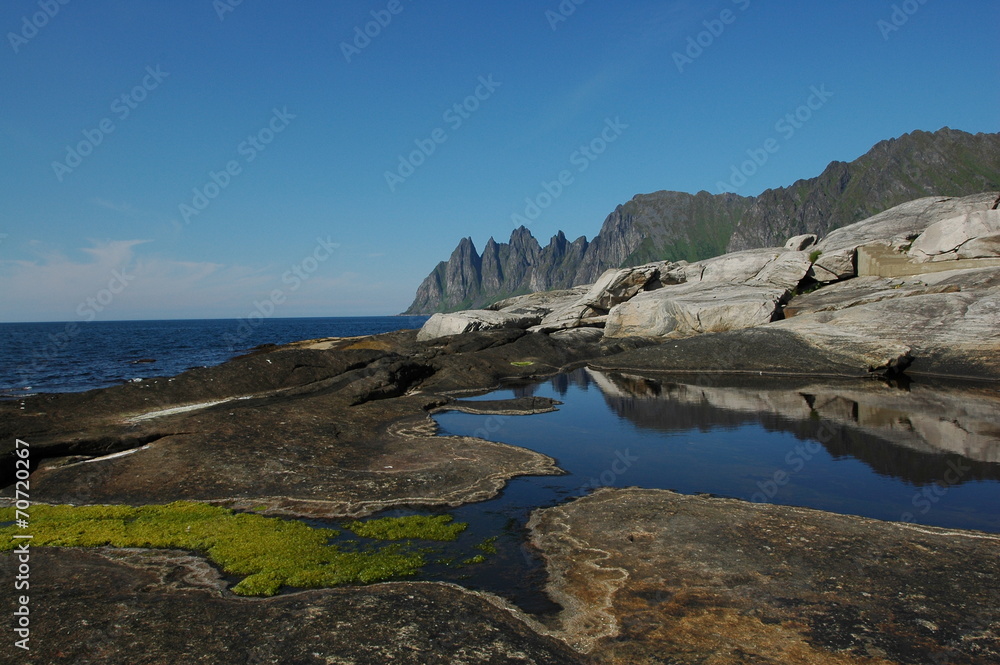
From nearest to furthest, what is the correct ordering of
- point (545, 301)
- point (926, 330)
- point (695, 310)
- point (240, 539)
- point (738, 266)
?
1. point (240, 539)
2. point (926, 330)
3. point (695, 310)
4. point (738, 266)
5. point (545, 301)

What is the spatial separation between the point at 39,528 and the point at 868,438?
25.7 metres

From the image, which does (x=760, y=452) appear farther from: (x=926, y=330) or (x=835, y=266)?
(x=835, y=266)

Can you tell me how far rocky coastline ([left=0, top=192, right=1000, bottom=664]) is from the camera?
27.3 feet

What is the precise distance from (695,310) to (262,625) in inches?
1722

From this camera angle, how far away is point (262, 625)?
852cm

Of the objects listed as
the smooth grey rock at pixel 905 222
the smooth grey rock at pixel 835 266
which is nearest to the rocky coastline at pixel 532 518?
the smooth grey rock at pixel 905 222

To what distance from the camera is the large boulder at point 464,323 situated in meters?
56.0

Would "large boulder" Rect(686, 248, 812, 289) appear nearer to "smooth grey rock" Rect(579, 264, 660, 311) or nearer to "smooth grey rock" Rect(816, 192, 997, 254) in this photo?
"smooth grey rock" Rect(816, 192, 997, 254)

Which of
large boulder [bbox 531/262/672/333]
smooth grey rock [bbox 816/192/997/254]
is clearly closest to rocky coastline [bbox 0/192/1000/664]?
smooth grey rock [bbox 816/192/997/254]

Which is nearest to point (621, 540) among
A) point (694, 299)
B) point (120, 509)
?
point (120, 509)

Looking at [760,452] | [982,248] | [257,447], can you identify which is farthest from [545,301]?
[257,447]

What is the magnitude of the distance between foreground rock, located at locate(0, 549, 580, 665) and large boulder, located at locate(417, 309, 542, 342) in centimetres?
4576

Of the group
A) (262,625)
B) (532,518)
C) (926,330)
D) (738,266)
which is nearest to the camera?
(262,625)

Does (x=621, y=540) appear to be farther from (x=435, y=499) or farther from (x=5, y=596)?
(x=5, y=596)
